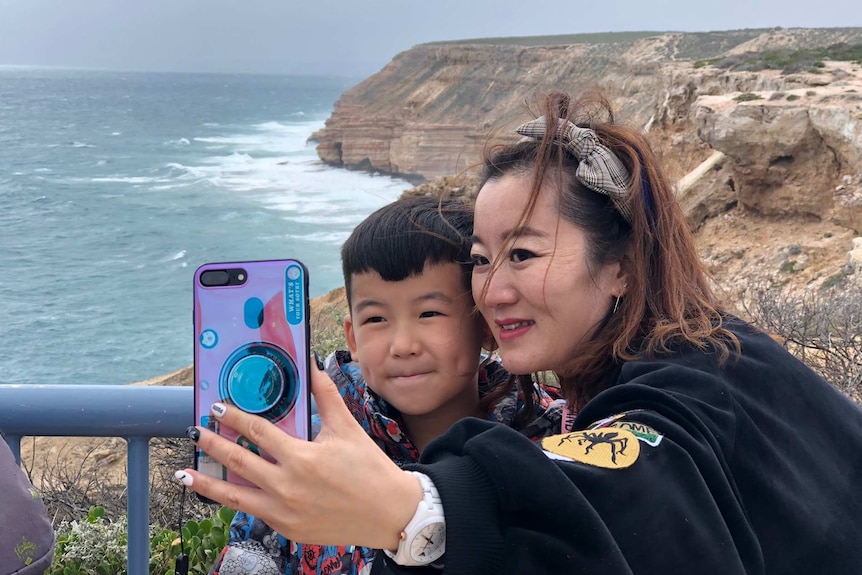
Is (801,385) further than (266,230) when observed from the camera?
No

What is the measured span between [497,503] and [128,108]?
148146 mm

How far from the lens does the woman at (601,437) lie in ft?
3.27

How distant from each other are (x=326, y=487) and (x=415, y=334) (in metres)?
0.84

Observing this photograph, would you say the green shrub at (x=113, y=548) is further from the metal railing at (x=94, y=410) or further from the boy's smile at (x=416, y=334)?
the boy's smile at (x=416, y=334)

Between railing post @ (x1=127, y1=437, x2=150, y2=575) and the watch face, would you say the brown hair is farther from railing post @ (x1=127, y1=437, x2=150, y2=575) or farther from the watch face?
railing post @ (x1=127, y1=437, x2=150, y2=575)

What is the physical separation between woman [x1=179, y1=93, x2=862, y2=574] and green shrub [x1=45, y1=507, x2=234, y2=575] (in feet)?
4.11

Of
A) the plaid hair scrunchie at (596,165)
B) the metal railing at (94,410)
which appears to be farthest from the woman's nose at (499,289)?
the metal railing at (94,410)

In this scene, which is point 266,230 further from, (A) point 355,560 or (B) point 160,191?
(A) point 355,560

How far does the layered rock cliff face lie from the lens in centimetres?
1316

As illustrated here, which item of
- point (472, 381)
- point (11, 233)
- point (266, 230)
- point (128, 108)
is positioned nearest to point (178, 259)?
point (266, 230)

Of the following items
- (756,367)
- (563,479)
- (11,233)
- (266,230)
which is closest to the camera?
(563,479)

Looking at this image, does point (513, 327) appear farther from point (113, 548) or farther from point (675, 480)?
point (113, 548)

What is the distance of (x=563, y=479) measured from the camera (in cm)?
100

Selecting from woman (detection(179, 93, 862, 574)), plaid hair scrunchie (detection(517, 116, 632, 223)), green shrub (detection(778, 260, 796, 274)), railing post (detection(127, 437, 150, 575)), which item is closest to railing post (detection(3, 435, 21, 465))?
railing post (detection(127, 437, 150, 575))
